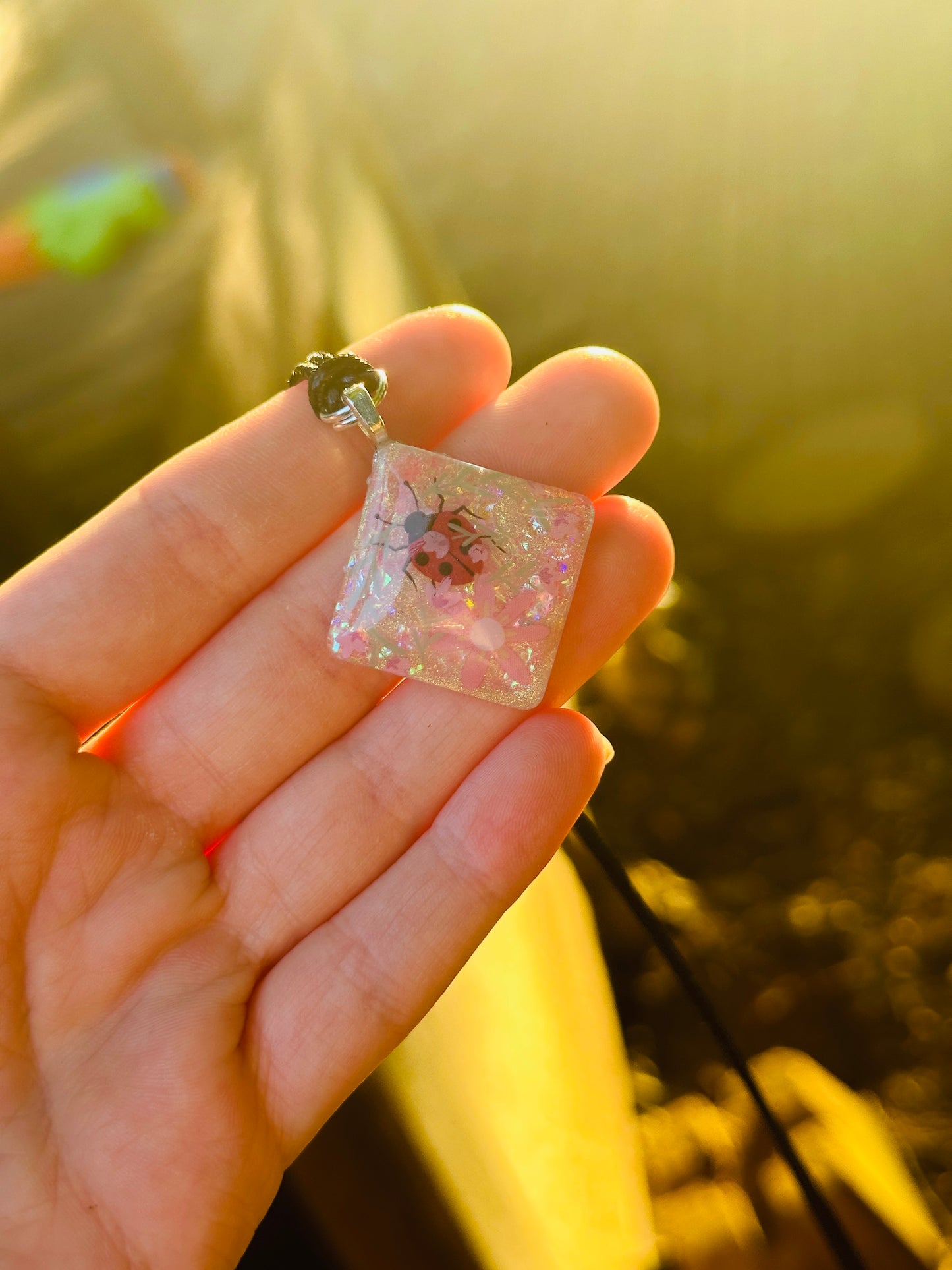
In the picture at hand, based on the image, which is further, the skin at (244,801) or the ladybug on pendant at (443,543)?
the ladybug on pendant at (443,543)

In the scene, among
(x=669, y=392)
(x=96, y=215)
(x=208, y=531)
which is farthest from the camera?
(x=669, y=392)

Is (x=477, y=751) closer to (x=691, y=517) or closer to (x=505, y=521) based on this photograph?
(x=505, y=521)

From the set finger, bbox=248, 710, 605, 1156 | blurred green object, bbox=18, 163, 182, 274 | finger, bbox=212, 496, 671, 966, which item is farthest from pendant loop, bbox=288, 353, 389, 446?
blurred green object, bbox=18, 163, 182, 274

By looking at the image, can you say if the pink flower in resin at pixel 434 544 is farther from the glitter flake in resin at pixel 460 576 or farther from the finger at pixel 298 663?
the finger at pixel 298 663

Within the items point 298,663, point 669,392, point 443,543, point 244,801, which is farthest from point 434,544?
point 669,392

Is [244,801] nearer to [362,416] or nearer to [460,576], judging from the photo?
[460,576]

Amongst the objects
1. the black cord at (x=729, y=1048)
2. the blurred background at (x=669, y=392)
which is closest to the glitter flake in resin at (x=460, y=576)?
the black cord at (x=729, y=1048)

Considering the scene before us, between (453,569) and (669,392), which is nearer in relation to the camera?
(453,569)

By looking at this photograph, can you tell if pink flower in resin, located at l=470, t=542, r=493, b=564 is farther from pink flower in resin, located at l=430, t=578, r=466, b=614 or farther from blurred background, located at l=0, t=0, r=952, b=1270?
blurred background, located at l=0, t=0, r=952, b=1270
